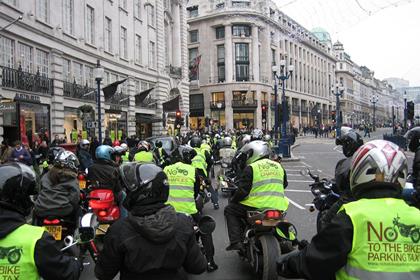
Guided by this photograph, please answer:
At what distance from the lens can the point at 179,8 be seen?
4775cm

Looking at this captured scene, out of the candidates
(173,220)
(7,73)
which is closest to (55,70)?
(7,73)

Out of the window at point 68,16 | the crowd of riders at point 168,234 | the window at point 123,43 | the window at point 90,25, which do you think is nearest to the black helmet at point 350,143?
the crowd of riders at point 168,234

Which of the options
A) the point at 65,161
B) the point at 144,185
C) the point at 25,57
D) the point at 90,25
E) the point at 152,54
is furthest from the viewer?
the point at 152,54

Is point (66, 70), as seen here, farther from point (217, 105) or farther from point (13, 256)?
point (217, 105)

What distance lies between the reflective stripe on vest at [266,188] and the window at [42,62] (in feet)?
66.3

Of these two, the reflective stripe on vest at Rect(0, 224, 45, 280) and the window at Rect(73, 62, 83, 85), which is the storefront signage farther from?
the reflective stripe on vest at Rect(0, 224, 45, 280)

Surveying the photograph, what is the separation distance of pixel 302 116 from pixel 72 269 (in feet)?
284

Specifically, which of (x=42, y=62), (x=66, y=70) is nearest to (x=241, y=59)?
(x=66, y=70)

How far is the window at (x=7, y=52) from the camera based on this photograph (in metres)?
20.0

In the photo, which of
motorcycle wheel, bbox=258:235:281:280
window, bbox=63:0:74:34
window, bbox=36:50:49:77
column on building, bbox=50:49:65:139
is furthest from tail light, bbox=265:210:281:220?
window, bbox=63:0:74:34

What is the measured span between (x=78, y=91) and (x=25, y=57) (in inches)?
217

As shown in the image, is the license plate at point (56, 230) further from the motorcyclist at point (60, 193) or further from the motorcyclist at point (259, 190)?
the motorcyclist at point (259, 190)

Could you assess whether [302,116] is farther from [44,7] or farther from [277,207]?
[277,207]

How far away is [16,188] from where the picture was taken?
8.77 ft
